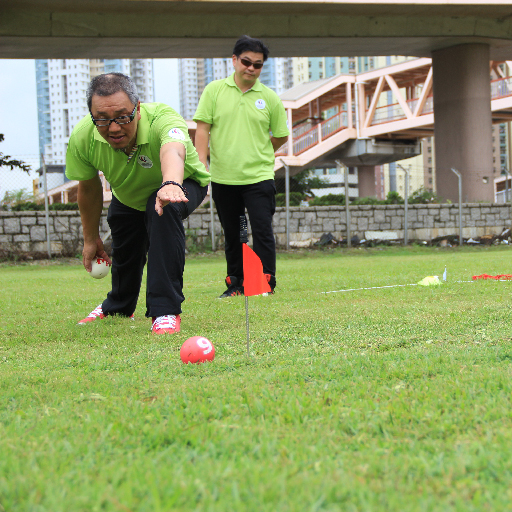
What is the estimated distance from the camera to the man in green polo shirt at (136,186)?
3.17 meters

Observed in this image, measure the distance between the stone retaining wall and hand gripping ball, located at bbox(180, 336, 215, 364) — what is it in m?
11.6

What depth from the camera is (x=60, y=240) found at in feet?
44.5

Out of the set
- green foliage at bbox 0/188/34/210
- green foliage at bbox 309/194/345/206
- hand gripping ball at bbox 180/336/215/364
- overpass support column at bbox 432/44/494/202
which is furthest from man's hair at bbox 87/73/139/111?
overpass support column at bbox 432/44/494/202

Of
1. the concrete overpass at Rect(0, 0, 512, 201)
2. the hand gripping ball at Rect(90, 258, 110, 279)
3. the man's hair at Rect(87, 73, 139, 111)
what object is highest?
the concrete overpass at Rect(0, 0, 512, 201)

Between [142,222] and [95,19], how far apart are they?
13.6m

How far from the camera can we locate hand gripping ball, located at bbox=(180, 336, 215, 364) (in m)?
2.48

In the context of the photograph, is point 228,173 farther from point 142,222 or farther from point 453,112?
point 453,112

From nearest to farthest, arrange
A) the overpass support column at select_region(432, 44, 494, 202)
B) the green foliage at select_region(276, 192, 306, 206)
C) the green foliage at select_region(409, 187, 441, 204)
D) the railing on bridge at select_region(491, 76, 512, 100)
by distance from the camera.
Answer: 1. the green foliage at select_region(276, 192, 306, 206)
2. the green foliage at select_region(409, 187, 441, 204)
3. the overpass support column at select_region(432, 44, 494, 202)
4. the railing on bridge at select_region(491, 76, 512, 100)

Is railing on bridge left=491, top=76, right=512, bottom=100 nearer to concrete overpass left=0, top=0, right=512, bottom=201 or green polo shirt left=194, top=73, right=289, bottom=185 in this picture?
concrete overpass left=0, top=0, right=512, bottom=201

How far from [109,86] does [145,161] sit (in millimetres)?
511

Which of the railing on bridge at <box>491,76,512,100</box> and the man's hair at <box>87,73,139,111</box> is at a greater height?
the railing on bridge at <box>491,76,512,100</box>

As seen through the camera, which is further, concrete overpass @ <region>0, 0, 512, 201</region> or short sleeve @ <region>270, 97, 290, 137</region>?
concrete overpass @ <region>0, 0, 512, 201</region>

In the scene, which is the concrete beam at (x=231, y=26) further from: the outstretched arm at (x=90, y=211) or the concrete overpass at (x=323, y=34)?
the outstretched arm at (x=90, y=211)

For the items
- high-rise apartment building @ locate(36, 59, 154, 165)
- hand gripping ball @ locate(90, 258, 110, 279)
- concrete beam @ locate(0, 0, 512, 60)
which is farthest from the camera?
high-rise apartment building @ locate(36, 59, 154, 165)
